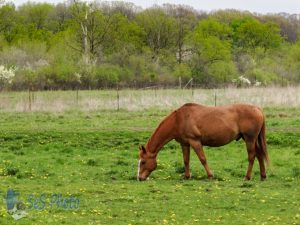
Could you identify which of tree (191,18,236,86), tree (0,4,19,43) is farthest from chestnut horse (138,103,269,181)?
tree (0,4,19,43)

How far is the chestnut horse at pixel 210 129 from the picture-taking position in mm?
14180

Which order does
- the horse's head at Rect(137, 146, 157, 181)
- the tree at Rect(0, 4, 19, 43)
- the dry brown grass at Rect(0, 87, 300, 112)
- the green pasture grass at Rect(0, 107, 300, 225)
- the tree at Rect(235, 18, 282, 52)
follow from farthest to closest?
the tree at Rect(235, 18, 282, 52), the tree at Rect(0, 4, 19, 43), the dry brown grass at Rect(0, 87, 300, 112), the horse's head at Rect(137, 146, 157, 181), the green pasture grass at Rect(0, 107, 300, 225)

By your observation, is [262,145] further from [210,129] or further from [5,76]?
[5,76]

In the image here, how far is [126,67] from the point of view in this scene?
59.3 meters

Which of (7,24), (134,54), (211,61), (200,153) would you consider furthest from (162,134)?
(7,24)

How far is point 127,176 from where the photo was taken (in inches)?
557

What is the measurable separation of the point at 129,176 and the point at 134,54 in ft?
160

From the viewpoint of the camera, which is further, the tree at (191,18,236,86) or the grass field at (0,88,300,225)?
the tree at (191,18,236,86)

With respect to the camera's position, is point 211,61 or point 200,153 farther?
point 211,61

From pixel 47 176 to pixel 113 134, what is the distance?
6.64 metres


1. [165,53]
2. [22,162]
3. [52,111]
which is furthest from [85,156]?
[165,53]

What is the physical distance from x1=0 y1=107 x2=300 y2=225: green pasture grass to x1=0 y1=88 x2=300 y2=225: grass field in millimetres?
17

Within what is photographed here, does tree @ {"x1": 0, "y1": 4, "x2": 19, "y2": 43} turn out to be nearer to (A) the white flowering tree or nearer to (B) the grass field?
(A) the white flowering tree

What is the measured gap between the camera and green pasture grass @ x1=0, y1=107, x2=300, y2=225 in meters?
9.91
